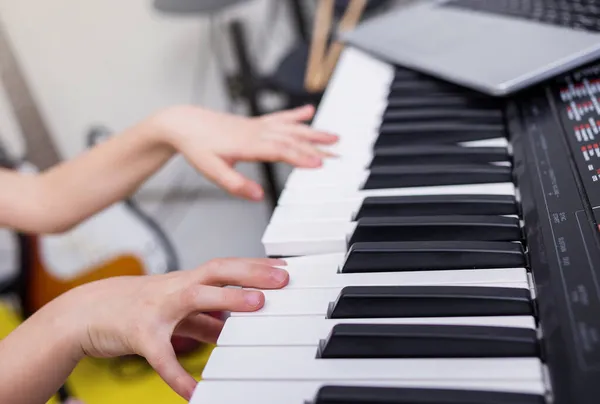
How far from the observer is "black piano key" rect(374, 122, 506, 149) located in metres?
0.65

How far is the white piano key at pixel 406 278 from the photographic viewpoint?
45cm

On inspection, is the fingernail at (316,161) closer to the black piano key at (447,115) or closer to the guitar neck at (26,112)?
the black piano key at (447,115)

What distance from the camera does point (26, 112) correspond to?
188 centimetres

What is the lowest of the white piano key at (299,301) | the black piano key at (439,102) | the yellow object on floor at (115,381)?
Result: the yellow object on floor at (115,381)

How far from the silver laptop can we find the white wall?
3.42ft

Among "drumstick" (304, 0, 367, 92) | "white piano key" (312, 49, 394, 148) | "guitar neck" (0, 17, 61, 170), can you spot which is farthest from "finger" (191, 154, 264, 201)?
"guitar neck" (0, 17, 61, 170)

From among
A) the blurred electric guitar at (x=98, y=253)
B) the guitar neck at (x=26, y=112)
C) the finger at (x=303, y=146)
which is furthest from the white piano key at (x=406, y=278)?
the guitar neck at (x=26, y=112)

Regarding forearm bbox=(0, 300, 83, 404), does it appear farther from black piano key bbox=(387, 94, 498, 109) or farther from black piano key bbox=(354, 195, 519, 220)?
black piano key bbox=(387, 94, 498, 109)

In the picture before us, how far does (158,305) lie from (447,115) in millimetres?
395

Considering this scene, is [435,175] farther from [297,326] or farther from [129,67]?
[129,67]

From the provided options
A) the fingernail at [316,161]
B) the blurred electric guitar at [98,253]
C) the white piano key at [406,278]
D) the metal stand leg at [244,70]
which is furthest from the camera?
the metal stand leg at [244,70]

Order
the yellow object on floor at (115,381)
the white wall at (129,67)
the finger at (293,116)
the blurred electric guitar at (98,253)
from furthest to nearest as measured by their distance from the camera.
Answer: the white wall at (129,67), the blurred electric guitar at (98,253), the yellow object on floor at (115,381), the finger at (293,116)

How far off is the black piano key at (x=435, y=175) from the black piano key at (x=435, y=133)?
61mm

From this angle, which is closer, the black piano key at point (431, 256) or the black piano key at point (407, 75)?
the black piano key at point (431, 256)
